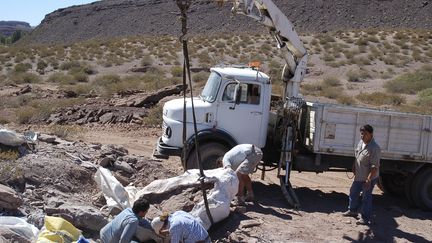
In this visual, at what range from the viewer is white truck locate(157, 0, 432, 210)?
12.1 m

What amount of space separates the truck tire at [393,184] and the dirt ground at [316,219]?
0.19 meters

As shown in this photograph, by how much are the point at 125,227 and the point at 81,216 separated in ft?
5.25

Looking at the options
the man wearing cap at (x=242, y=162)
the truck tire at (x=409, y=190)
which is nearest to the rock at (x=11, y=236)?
the man wearing cap at (x=242, y=162)

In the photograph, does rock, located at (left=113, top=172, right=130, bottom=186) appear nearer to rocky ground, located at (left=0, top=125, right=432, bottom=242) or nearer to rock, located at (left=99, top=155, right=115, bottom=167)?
rocky ground, located at (left=0, top=125, right=432, bottom=242)

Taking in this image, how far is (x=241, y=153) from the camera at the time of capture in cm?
1097

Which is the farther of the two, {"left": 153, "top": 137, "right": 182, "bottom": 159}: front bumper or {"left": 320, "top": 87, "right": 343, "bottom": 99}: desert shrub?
{"left": 320, "top": 87, "right": 343, "bottom": 99}: desert shrub

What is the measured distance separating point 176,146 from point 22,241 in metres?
4.79

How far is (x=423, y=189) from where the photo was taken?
12.6 meters

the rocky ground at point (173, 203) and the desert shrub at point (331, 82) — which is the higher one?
the desert shrub at point (331, 82)

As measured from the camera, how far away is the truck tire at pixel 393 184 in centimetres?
1362

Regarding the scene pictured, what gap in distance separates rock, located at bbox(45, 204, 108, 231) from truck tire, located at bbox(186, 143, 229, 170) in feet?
10.6

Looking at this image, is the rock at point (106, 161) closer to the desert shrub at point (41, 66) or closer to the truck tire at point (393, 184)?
the truck tire at point (393, 184)

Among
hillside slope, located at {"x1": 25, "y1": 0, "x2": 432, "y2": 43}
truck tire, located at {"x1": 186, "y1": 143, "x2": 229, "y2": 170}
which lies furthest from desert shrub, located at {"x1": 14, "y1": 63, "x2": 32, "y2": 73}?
truck tire, located at {"x1": 186, "y1": 143, "x2": 229, "y2": 170}

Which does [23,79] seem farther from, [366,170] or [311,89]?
[366,170]
